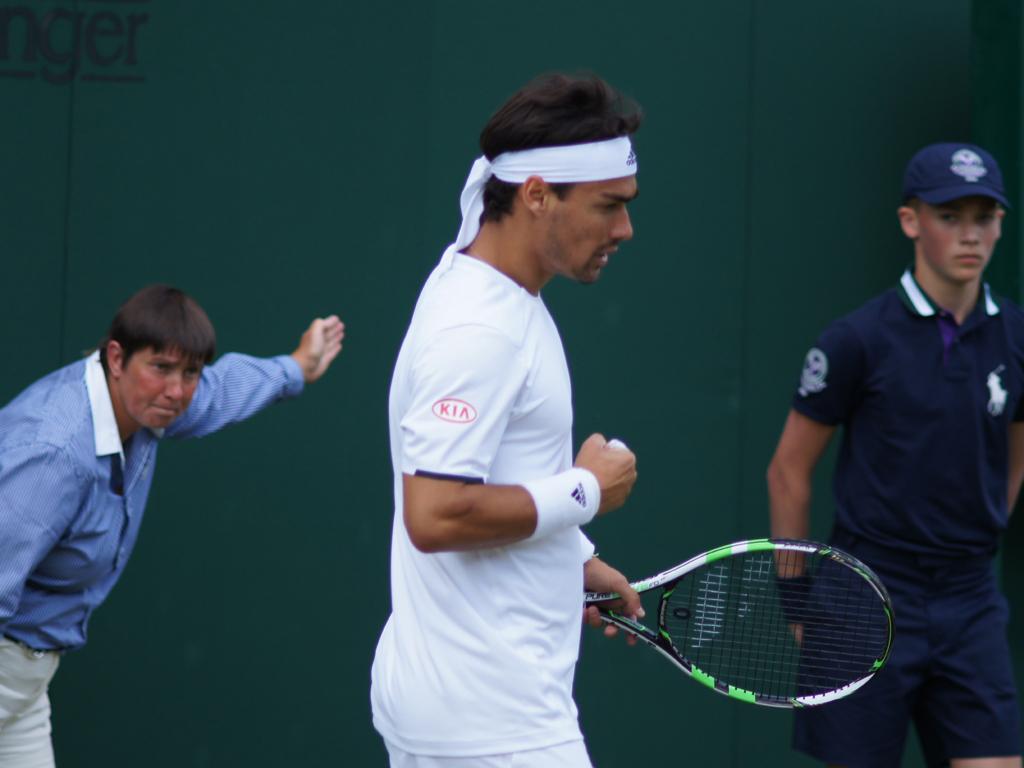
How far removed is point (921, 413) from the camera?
12.3 ft

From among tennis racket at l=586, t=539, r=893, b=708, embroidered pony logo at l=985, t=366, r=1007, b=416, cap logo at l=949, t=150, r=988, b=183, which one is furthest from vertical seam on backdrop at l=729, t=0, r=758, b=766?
embroidered pony logo at l=985, t=366, r=1007, b=416

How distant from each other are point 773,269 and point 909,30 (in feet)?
2.52

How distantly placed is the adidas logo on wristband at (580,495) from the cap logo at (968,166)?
1.66 meters

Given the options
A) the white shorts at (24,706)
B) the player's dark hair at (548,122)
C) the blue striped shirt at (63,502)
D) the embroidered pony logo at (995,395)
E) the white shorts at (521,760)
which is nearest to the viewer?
the white shorts at (521,760)

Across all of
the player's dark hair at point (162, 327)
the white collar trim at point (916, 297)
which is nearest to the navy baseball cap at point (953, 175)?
the white collar trim at point (916, 297)

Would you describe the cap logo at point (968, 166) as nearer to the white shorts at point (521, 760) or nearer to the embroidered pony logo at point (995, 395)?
the embroidered pony logo at point (995, 395)

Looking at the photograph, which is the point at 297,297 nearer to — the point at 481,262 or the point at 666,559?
the point at 666,559

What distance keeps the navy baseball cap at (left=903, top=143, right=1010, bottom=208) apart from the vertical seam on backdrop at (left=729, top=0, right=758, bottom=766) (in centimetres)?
75

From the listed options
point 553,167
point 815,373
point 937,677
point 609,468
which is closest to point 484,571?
point 609,468

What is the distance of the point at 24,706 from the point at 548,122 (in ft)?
6.43

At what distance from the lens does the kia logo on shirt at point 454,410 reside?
8.19 feet

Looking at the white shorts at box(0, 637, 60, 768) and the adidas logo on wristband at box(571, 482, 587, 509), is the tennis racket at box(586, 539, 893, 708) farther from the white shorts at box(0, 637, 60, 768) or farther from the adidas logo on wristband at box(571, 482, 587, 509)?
the white shorts at box(0, 637, 60, 768)

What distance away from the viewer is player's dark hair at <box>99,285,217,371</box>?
12.2ft

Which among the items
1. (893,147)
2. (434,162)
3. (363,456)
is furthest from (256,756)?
(893,147)
